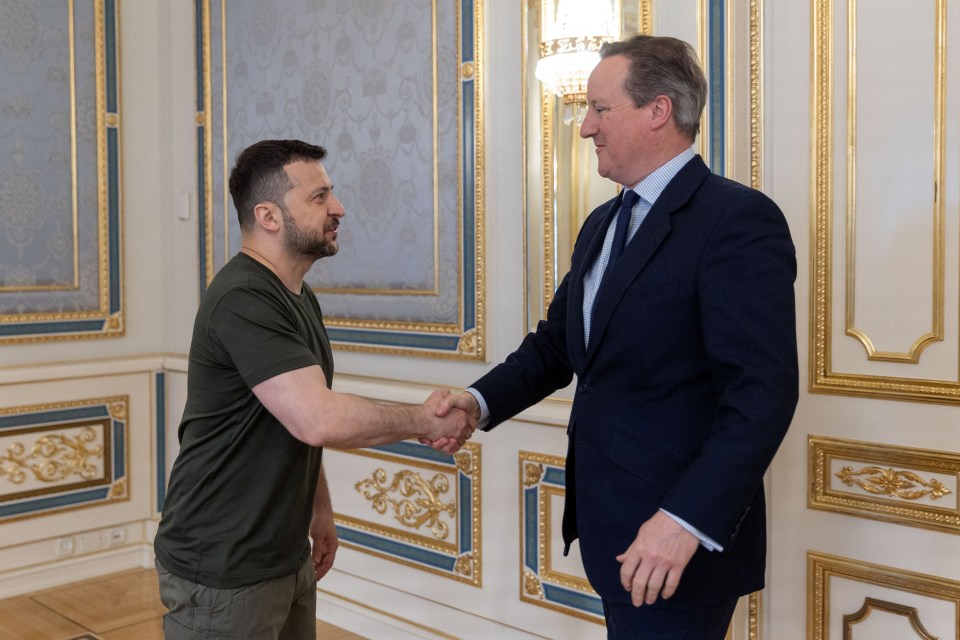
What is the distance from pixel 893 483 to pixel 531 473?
1.09 metres

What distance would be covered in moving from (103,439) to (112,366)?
0.31 meters

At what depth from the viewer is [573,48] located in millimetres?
2691

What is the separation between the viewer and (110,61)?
4.22m


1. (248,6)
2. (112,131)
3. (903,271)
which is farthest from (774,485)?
(112,131)

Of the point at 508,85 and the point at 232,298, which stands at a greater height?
the point at 508,85

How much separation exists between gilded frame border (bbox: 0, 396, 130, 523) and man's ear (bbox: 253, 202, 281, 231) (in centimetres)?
240

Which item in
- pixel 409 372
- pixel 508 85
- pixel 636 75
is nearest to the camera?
pixel 636 75

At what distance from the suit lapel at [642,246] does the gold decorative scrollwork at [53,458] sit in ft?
9.94

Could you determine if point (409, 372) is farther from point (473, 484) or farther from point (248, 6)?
point (248, 6)

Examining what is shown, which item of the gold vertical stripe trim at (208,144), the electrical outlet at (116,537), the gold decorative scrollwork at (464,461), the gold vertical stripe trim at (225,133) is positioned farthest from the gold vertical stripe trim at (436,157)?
the electrical outlet at (116,537)

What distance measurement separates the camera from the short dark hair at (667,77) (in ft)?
5.78

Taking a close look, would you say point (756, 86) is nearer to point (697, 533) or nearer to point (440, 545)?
point (697, 533)

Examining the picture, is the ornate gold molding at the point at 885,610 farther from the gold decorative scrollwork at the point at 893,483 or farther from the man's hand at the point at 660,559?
the man's hand at the point at 660,559

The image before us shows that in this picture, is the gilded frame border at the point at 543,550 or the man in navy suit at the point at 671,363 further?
the gilded frame border at the point at 543,550
